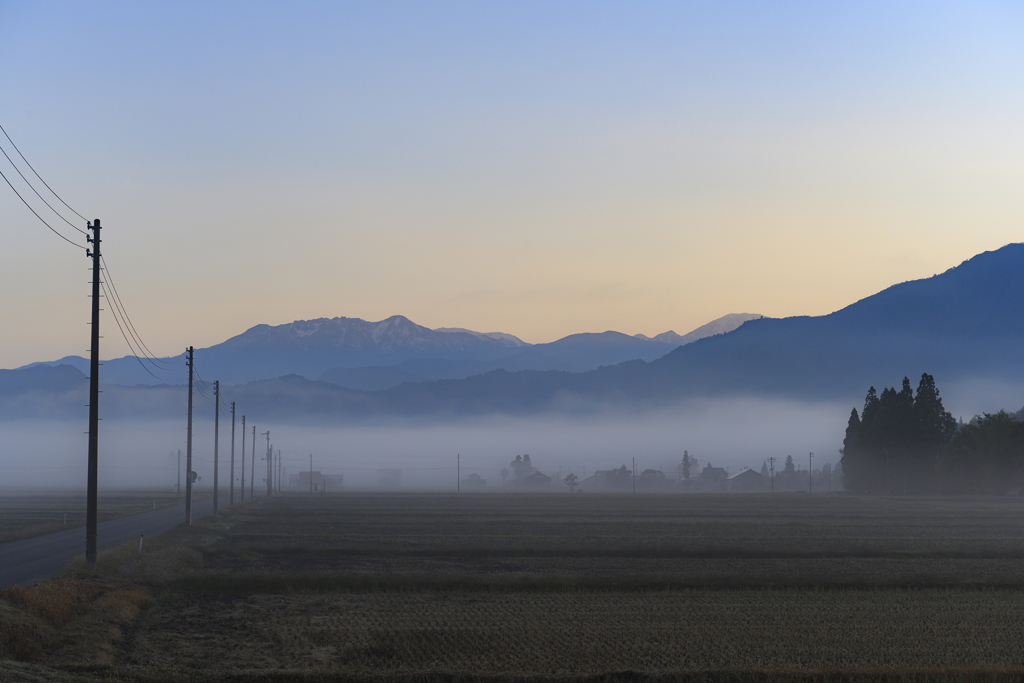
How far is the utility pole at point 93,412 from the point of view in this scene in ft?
114

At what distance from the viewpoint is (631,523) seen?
2933 inches

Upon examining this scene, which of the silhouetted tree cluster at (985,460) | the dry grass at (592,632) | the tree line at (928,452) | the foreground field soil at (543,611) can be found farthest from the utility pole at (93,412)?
the silhouetted tree cluster at (985,460)

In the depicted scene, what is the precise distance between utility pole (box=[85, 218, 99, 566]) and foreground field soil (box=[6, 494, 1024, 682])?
1524mm

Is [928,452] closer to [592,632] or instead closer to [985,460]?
[985,460]

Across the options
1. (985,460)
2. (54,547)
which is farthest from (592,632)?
(985,460)

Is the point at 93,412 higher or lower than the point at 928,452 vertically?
higher

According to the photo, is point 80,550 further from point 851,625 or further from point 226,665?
point 851,625

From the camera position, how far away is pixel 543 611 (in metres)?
30.5

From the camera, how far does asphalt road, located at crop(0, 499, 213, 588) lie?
36500mm

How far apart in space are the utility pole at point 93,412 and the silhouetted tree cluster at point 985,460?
13454 cm

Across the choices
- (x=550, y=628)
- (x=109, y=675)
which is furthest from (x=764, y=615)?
(x=109, y=675)

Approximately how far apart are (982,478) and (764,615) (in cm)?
12653

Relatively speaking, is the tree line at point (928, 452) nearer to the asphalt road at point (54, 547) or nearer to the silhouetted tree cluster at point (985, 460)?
the silhouetted tree cluster at point (985, 460)

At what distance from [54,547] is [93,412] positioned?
18898mm
